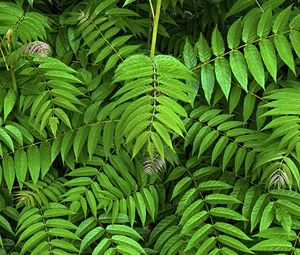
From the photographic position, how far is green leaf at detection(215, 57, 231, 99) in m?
2.38

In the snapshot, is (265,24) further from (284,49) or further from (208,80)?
(208,80)

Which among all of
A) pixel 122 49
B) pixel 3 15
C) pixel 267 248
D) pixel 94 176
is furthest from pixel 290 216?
pixel 3 15

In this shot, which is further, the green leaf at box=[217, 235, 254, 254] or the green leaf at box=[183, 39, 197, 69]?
the green leaf at box=[183, 39, 197, 69]

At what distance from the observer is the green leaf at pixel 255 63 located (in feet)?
7.72

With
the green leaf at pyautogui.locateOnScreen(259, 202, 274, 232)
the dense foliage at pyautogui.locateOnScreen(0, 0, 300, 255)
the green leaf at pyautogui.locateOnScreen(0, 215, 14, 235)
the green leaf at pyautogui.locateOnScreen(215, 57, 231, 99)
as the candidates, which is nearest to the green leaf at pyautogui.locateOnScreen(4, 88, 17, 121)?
the dense foliage at pyautogui.locateOnScreen(0, 0, 300, 255)

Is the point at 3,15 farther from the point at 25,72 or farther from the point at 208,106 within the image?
the point at 208,106

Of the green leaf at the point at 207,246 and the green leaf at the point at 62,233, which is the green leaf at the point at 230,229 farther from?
the green leaf at the point at 62,233

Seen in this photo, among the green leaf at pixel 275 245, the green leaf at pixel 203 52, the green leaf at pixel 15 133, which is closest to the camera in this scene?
the green leaf at pixel 275 245

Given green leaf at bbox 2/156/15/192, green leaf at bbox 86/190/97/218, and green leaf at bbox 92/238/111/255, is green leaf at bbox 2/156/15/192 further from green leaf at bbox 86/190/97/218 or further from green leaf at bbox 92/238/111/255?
green leaf at bbox 92/238/111/255

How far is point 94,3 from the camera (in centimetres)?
278

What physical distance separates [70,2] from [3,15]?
2.00ft

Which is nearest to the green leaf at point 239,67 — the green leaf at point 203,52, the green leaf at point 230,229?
the green leaf at point 203,52

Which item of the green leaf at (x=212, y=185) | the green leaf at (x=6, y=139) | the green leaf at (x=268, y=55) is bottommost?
the green leaf at (x=212, y=185)

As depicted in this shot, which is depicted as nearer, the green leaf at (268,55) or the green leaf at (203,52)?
the green leaf at (268,55)
